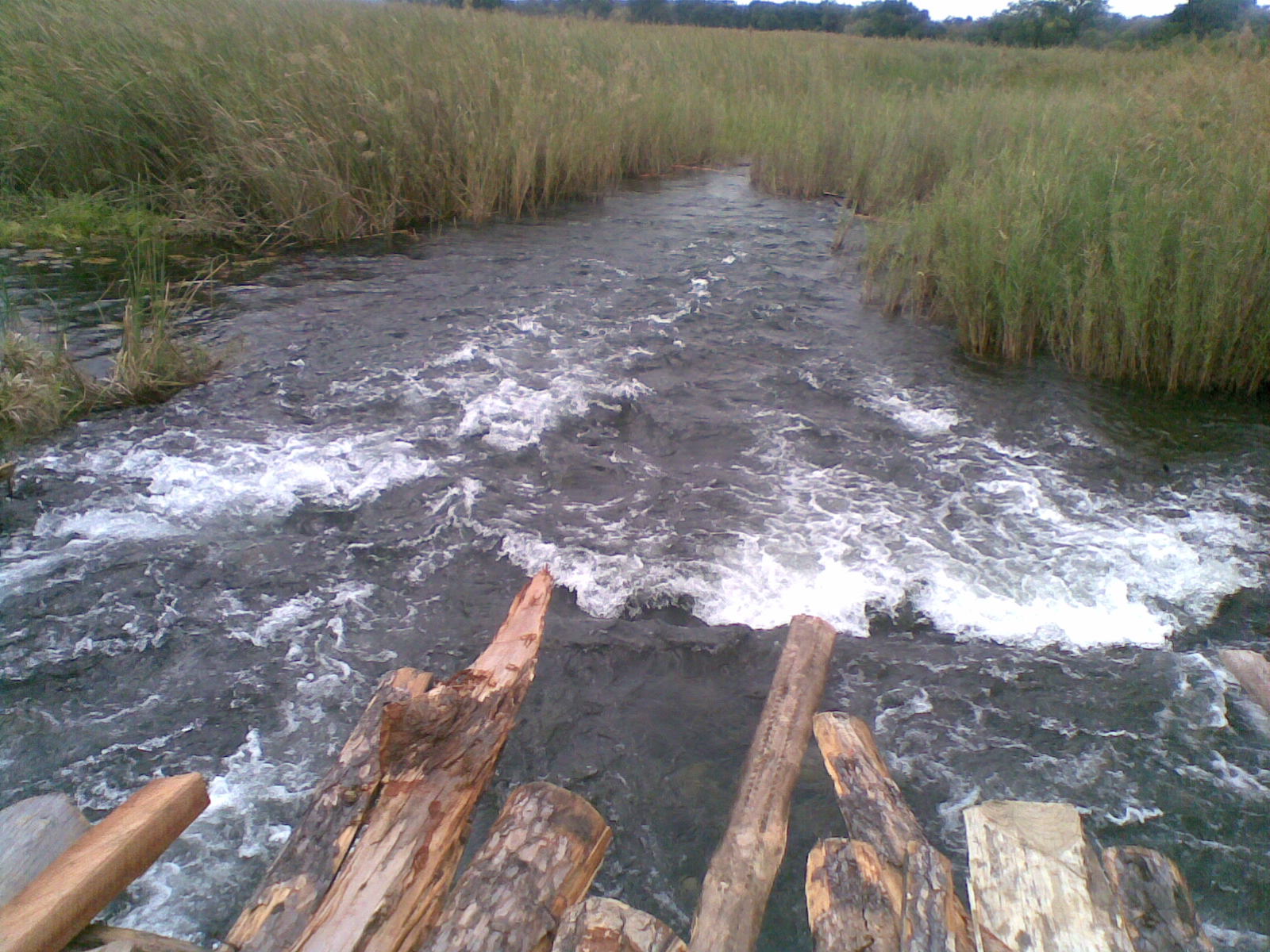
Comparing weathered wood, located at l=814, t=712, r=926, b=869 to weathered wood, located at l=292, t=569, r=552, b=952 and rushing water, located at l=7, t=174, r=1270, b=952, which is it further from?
weathered wood, located at l=292, t=569, r=552, b=952

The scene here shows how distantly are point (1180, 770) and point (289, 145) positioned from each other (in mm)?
7454

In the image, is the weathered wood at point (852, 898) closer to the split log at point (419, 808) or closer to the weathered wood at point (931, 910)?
the weathered wood at point (931, 910)

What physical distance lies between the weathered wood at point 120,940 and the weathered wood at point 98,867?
4 centimetres

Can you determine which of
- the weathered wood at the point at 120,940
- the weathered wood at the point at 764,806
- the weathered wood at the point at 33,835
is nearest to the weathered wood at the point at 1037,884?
the weathered wood at the point at 764,806

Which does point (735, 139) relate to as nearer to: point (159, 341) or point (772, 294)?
point (772, 294)

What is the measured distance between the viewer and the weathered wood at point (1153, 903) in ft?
5.22

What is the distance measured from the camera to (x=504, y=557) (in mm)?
3594

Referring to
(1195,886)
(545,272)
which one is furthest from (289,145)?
(1195,886)

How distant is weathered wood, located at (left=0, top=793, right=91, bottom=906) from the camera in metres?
1.70

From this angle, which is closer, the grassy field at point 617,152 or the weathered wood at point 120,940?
the weathered wood at point 120,940

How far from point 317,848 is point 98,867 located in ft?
1.32

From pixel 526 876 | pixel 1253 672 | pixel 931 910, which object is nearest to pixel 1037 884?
pixel 931 910

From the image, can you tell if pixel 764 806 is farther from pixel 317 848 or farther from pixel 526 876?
pixel 317 848

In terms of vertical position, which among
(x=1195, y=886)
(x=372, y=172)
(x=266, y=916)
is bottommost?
(x=1195, y=886)
